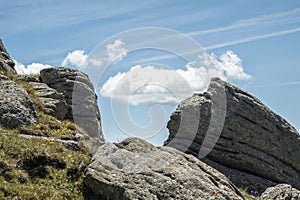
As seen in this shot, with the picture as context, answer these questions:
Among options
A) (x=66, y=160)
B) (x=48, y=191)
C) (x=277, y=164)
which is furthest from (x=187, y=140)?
(x=48, y=191)

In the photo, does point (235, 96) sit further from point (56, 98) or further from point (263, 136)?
point (56, 98)

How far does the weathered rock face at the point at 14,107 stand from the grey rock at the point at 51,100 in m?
3.95

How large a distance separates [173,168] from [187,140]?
16.5 meters

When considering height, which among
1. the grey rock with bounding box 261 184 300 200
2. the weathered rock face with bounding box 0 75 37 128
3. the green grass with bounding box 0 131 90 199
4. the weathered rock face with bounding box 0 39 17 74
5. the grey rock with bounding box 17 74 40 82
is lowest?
the green grass with bounding box 0 131 90 199

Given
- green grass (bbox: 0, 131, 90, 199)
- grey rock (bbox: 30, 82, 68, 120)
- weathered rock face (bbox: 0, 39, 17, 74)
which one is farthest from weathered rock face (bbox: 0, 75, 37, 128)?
weathered rock face (bbox: 0, 39, 17, 74)

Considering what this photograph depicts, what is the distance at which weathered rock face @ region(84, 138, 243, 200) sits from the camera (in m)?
20.9

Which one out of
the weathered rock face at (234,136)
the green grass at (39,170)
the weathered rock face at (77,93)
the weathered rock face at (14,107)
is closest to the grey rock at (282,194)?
the weathered rock face at (234,136)

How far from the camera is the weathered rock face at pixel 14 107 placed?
1180 inches

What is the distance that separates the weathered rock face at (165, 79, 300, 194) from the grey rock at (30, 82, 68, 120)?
9.12 meters

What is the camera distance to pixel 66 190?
2220 cm

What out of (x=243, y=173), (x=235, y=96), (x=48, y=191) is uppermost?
(x=235, y=96)

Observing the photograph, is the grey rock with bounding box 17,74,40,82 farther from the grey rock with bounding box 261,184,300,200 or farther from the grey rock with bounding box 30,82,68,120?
the grey rock with bounding box 261,184,300,200

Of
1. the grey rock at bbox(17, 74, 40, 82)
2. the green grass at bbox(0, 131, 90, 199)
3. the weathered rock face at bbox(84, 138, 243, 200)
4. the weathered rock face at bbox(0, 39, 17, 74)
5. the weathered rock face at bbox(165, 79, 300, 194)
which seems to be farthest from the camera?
the weathered rock face at bbox(0, 39, 17, 74)

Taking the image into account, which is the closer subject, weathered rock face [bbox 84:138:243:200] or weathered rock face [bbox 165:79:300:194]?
weathered rock face [bbox 84:138:243:200]
